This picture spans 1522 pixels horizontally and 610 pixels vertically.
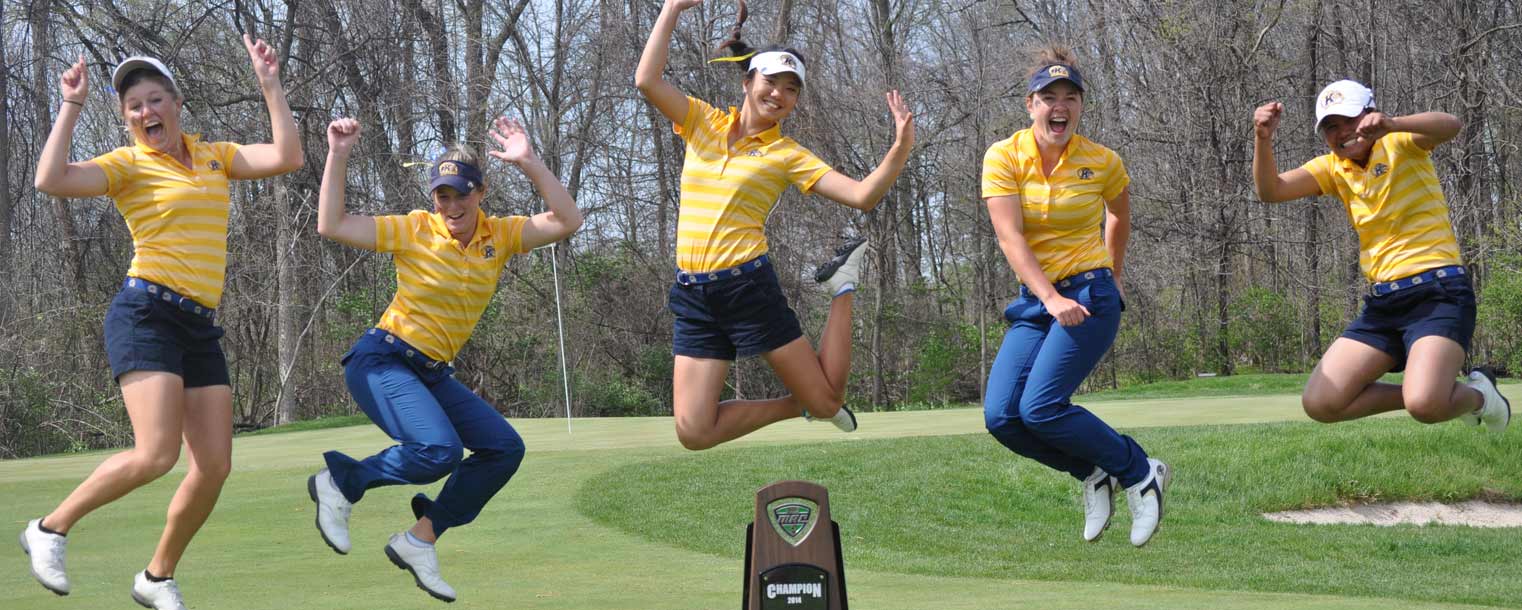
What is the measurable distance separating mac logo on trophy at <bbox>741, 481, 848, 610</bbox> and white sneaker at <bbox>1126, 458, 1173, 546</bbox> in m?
1.83

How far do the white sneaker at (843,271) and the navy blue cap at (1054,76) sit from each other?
1.15 metres

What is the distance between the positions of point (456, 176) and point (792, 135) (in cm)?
2009

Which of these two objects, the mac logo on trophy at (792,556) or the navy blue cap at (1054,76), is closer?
the mac logo on trophy at (792,556)

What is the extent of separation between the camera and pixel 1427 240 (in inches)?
267

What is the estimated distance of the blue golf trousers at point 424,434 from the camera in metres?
6.30

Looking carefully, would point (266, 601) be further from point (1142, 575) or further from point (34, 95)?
point (34, 95)

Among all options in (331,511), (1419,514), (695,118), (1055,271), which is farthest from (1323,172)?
(1419,514)

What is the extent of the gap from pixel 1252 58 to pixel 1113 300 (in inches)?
833

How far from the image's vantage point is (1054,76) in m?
6.59

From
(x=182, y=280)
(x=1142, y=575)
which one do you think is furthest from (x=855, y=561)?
(x=182, y=280)

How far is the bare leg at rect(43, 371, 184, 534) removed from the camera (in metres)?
5.86

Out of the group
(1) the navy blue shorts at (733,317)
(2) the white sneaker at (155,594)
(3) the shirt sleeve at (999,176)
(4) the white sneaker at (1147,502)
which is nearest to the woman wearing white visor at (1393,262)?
(4) the white sneaker at (1147,502)

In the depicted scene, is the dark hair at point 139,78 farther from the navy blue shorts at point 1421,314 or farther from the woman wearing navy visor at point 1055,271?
the navy blue shorts at point 1421,314

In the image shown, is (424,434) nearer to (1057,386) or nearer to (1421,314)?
(1057,386)
